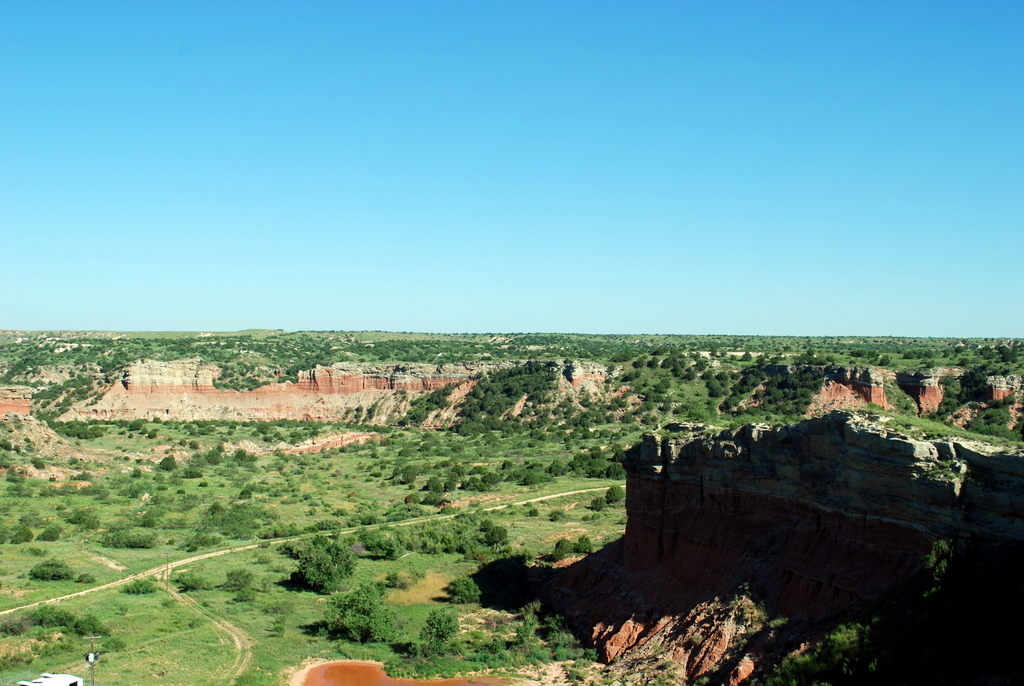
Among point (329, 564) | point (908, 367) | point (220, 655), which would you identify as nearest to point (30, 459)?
point (329, 564)

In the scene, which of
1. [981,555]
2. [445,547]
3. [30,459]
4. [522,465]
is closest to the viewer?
[981,555]

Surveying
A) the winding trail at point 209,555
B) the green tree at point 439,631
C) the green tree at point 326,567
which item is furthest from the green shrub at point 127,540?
the green tree at point 439,631

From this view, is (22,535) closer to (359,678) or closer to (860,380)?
(359,678)

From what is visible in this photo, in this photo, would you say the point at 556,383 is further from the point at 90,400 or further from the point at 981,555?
the point at 981,555

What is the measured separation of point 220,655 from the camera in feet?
85.6

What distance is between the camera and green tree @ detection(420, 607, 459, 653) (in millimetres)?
26531

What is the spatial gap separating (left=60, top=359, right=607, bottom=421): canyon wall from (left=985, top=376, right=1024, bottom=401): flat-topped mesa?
3752 cm

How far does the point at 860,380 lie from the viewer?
7488 centimetres

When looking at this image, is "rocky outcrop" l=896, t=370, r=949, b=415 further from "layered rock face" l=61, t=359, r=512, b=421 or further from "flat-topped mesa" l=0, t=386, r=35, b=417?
"flat-topped mesa" l=0, t=386, r=35, b=417

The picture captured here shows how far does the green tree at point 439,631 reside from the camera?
26.5m

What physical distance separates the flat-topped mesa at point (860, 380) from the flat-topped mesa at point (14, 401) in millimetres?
68839

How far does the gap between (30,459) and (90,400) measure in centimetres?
3484

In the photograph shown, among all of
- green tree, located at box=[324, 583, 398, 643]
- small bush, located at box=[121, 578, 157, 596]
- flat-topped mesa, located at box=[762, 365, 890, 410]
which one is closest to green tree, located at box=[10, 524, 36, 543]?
small bush, located at box=[121, 578, 157, 596]

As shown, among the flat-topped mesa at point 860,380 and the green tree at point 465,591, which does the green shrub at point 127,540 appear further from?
the flat-topped mesa at point 860,380
